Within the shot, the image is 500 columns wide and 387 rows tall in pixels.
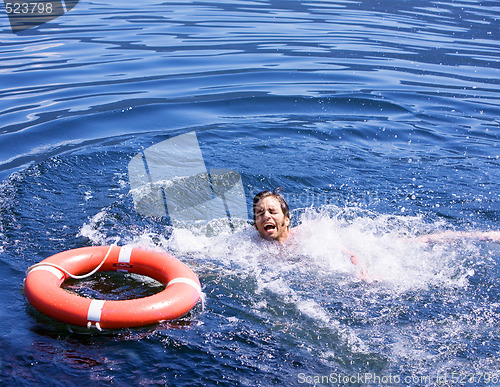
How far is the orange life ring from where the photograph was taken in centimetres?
411

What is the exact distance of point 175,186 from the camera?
7.06 m

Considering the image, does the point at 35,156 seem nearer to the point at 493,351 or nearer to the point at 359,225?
the point at 359,225

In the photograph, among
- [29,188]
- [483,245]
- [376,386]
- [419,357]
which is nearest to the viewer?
[376,386]

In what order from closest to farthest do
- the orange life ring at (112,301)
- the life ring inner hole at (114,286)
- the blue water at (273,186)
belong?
the blue water at (273,186) → the orange life ring at (112,301) → the life ring inner hole at (114,286)

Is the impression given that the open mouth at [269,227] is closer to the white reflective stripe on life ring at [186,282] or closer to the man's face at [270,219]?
the man's face at [270,219]

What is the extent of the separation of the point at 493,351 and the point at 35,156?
613 cm

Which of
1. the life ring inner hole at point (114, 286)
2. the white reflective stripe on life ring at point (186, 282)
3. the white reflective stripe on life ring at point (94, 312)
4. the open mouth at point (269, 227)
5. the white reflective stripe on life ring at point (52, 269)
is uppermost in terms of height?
the white reflective stripe on life ring at point (52, 269)

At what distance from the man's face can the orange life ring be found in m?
1.19

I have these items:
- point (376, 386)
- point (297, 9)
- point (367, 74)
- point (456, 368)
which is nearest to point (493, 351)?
point (456, 368)

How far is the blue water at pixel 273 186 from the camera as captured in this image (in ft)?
13.1

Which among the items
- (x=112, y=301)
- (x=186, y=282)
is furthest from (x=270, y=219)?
(x=112, y=301)

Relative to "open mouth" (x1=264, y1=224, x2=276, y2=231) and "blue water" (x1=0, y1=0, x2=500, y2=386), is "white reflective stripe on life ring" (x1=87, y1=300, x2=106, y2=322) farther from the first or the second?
"open mouth" (x1=264, y1=224, x2=276, y2=231)

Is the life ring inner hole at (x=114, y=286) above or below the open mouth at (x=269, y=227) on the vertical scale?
below

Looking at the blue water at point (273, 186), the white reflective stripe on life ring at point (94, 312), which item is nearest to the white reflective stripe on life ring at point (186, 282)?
the blue water at point (273, 186)
